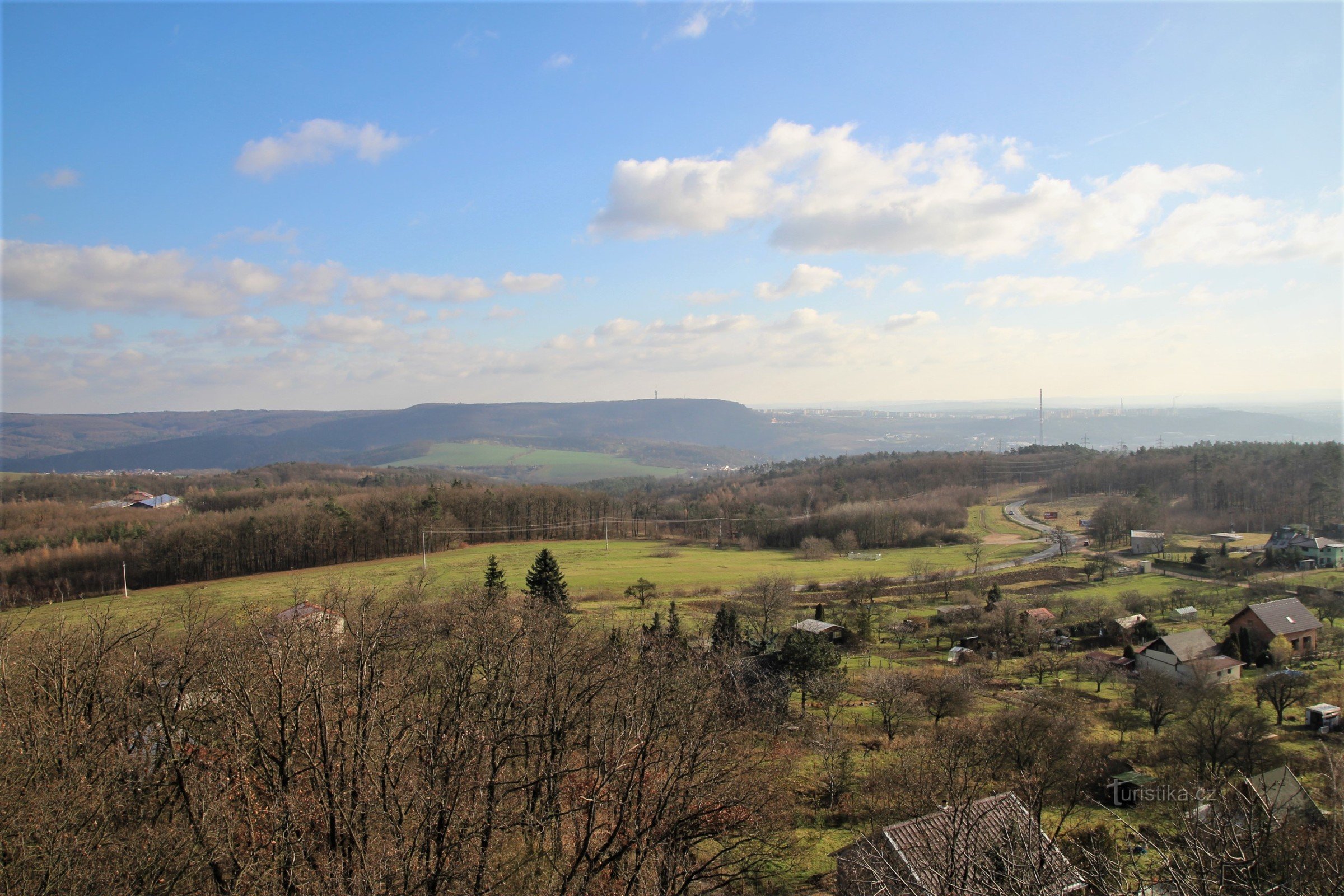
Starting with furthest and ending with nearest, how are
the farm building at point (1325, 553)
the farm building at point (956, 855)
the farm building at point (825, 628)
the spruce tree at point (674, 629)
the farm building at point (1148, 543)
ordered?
1. the farm building at point (1148, 543)
2. the farm building at point (1325, 553)
3. the farm building at point (825, 628)
4. the spruce tree at point (674, 629)
5. the farm building at point (956, 855)

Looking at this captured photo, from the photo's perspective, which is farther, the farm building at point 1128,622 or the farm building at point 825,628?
the farm building at point 1128,622

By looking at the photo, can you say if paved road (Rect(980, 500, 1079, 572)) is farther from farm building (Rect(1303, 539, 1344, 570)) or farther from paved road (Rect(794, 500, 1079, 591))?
farm building (Rect(1303, 539, 1344, 570))

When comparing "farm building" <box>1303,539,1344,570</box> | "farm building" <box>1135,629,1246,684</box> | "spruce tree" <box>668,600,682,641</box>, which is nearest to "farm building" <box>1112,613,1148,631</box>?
"farm building" <box>1135,629,1246,684</box>

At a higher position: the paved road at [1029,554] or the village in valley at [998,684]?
the village in valley at [998,684]

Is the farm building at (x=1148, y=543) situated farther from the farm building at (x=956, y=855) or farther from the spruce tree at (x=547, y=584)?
the farm building at (x=956, y=855)

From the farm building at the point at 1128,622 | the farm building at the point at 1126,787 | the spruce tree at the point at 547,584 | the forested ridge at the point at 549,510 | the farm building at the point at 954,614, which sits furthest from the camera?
the forested ridge at the point at 549,510

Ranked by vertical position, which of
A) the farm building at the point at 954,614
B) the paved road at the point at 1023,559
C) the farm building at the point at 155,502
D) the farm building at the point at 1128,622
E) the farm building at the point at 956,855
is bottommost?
the paved road at the point at 1023,559

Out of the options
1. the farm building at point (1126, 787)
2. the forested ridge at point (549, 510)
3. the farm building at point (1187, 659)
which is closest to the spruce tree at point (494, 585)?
the farm building at point (1126, 787)
